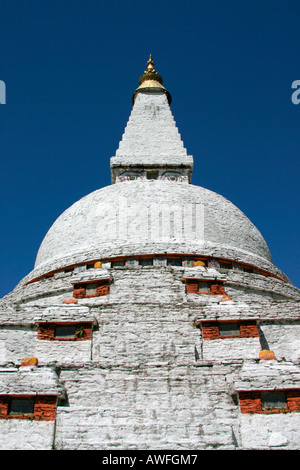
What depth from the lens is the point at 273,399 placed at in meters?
7.84

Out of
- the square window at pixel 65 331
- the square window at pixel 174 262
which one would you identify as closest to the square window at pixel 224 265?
the square window at pixel 174 262

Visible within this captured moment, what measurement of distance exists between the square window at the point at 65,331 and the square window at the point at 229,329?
2.86 metres

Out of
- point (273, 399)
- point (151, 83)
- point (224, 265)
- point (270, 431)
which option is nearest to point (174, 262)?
point (224, 265)

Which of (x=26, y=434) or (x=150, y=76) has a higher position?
(x=150, y=76)

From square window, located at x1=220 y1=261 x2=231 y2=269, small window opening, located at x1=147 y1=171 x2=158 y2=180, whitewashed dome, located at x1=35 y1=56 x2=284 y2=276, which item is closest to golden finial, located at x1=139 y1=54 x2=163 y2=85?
small window opening, located at x1=147 y1=171 x2=158 y2=180

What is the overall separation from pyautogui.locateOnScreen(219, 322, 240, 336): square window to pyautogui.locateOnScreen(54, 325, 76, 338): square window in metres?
2.86

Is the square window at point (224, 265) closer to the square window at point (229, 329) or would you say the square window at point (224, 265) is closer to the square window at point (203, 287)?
the square window at point (203, 287)

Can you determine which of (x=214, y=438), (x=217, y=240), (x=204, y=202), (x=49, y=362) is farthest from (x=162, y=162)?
(x=214, y=438)

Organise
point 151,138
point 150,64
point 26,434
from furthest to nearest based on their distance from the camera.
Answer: point 150,64 → point 151,138 → point 26,434

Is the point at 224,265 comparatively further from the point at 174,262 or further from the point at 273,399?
A: the point at 273,399

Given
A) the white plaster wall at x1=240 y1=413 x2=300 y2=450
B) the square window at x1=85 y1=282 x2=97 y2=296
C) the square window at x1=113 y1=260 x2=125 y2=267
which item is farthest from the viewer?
the square window at x1=113 y1=260 x2=125 y2=267

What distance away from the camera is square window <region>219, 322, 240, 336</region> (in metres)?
9.67

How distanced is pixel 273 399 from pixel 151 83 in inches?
856

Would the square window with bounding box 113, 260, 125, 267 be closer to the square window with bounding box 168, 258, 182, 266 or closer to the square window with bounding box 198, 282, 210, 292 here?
the square window with bounding box 168, 258, 182, 266
